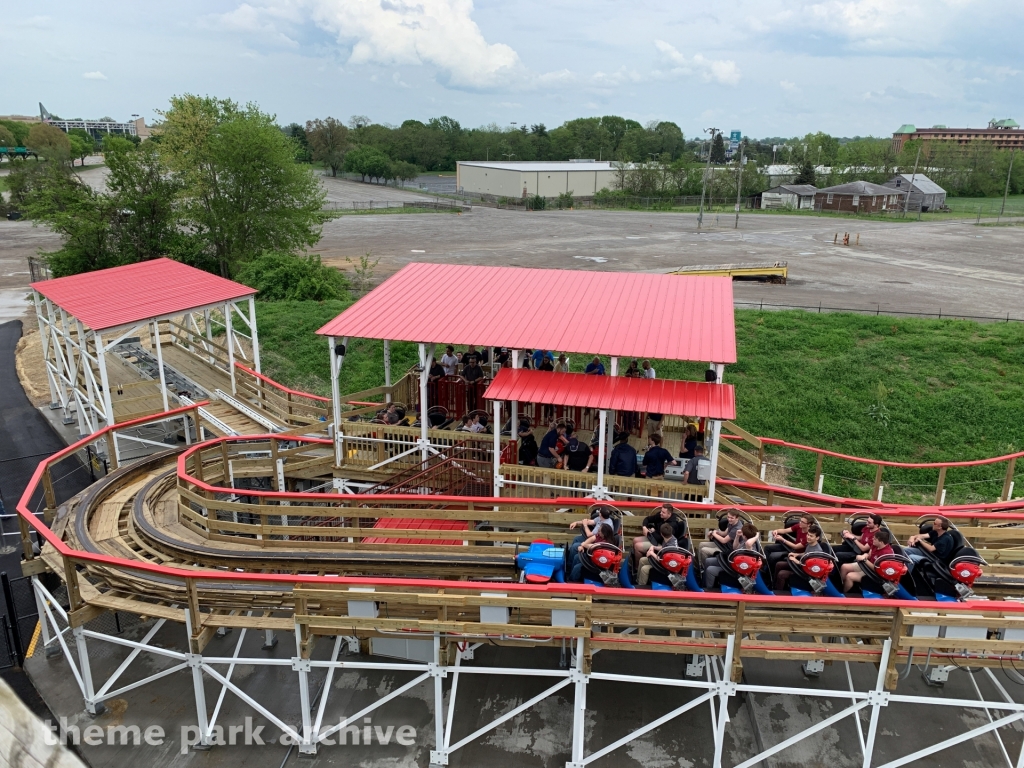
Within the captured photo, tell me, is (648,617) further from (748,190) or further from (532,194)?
(748,190)

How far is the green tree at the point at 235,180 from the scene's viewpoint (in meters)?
37.5

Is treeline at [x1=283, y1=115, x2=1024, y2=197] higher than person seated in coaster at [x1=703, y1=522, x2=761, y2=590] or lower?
higher

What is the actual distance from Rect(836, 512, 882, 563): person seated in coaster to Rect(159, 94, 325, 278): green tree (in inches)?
1357

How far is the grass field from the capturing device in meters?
20.9

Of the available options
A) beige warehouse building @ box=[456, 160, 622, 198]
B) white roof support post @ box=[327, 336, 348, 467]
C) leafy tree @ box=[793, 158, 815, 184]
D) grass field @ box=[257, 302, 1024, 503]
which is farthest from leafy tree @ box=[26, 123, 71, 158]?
white roof support post @ box=[327, 336, 348, 467]

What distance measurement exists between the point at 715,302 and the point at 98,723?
12.9 metres

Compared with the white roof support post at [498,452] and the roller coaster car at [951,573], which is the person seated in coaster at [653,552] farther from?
the white roof support post at [498,452]

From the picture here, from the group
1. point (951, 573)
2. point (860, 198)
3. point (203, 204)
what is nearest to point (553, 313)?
point (951, 573)

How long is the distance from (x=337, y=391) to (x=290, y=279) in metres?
22.5

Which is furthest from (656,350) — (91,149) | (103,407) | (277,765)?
(91,149)

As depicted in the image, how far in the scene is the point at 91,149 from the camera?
12350cm

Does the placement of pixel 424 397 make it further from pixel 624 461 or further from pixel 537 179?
pixel 537 179

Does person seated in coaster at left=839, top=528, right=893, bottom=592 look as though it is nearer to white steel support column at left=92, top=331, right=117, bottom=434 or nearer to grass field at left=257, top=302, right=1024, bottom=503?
grass field at left=257, top=302, right=1024, bottom=503

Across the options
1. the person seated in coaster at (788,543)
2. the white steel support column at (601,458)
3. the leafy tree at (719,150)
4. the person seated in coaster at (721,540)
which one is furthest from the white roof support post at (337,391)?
the leafy tree at (719,150)
